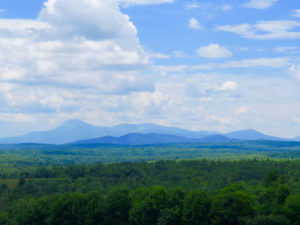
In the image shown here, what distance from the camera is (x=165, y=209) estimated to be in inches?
2822

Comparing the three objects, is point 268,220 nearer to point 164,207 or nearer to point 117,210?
point 164,207

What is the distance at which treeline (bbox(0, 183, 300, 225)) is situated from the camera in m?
67.8

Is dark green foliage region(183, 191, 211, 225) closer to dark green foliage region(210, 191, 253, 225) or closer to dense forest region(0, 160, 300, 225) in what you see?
dense forest region(0, 160, 300, 225)

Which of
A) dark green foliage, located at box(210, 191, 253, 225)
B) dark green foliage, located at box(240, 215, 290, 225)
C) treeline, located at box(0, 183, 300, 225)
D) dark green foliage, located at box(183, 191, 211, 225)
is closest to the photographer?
dark green foliage, located at box(240, 215, 290, 225)

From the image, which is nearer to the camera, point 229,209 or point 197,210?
point 229,209

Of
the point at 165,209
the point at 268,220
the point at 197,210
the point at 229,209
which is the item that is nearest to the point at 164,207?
the point at 165,209

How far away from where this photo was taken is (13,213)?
8675 centimetres

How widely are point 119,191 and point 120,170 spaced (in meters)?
74.1

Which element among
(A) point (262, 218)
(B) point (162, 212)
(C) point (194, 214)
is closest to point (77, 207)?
(B) point (162, 212)

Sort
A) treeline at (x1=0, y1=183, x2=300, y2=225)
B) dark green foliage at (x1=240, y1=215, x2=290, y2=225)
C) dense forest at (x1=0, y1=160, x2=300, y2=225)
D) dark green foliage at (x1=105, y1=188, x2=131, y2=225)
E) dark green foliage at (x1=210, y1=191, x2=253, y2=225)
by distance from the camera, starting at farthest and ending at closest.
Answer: dark green foliage at (x1=105, y1=188, x2=131, y2=225) → dense forest at (x1=0, y1=160, x2=300, y2=225) → treeline at (x1=0, y1=183, x2=300, y2=225) → dark green foliage at (x1=210, y1=191, x2=253, y2=225) → dark green foliage at (x1=240, y1=215, x2=290, y2=225)

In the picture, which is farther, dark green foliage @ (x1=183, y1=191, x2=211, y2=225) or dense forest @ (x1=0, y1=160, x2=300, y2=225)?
dark green foliage @ (x1=183, y1=191, x2=211, y2=225)

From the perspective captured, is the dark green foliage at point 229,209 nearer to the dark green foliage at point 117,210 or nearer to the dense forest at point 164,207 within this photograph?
the dense forest at point 164,207

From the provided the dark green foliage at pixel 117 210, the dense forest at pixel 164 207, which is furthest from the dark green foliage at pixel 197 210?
the dark green foliage at pixel 117 210

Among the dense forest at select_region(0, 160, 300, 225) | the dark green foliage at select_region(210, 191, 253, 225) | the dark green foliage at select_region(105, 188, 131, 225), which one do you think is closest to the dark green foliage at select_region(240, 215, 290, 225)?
the dense forest at select_region(0, 160, 300, 225)
